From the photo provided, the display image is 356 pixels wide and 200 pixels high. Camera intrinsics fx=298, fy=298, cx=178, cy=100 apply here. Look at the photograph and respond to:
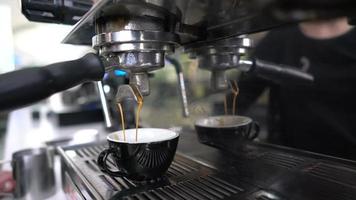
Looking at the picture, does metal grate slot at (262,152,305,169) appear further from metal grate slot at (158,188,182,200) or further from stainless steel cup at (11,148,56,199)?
stainless steel cup at (11,148,56,199)

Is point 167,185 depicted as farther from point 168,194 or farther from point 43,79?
point 43,79

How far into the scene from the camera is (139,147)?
330 mm

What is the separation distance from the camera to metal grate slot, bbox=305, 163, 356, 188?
1.10ft

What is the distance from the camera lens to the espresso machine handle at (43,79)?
26 centimetres

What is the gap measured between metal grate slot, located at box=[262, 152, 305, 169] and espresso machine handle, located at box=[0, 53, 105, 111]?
25 centimetres

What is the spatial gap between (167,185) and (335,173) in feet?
0.66

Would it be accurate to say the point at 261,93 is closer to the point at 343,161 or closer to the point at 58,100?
the point at 343,161

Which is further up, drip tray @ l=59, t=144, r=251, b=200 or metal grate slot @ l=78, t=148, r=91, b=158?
drip tray @ l=59, t=144, r=251, b=200

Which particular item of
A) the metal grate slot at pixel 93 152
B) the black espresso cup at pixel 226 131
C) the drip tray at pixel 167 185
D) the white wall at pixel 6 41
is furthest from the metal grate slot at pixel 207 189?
the white wall at pixel 6 41

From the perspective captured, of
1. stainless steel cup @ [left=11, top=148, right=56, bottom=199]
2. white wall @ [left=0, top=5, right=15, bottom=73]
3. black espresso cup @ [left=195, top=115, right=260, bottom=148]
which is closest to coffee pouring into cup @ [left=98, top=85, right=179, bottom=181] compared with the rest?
black espresso cup @ [left=195, top=115, right=260, bottom=148]

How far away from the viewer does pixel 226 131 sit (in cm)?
44

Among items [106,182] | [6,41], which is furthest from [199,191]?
[6,41]

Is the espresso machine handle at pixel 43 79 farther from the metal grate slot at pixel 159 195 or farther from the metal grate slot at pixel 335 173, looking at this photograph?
the metal grate slot at pixel 335 173

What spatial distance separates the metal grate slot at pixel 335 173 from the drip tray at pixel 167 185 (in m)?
0.10
